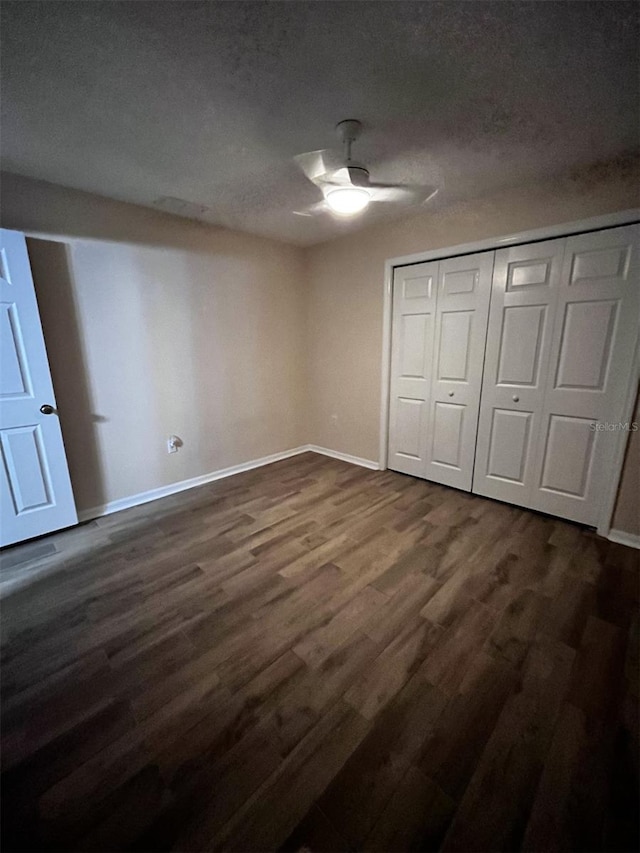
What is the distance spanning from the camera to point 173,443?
3.28m

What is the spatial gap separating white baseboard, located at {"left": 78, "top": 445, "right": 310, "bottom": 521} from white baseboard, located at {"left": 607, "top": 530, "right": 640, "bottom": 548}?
3143 mm

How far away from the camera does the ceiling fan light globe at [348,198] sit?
195 cm

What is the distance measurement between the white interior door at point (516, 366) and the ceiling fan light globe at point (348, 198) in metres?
1.36

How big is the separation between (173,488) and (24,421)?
131 cm

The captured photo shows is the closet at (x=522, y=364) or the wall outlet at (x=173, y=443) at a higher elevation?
the closet at (x=522, y=364)

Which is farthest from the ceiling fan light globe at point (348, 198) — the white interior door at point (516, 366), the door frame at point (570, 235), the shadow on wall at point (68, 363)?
the shadow on wall at point (68, 363)

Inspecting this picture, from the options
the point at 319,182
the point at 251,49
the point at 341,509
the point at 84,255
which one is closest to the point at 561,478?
the point at 341,509

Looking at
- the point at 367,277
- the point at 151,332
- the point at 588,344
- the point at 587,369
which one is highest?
the point at 367,277

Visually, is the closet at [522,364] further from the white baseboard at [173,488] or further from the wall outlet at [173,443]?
the wall outlet at [173,443]

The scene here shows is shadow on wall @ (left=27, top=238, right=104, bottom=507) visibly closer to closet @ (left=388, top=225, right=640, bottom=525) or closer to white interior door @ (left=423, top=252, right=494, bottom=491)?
closet @ (left=388, top=225, right=640, bottom=525)

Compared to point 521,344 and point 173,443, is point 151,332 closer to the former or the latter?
point 173,443

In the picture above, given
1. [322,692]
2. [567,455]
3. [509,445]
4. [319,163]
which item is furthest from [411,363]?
[322,692]

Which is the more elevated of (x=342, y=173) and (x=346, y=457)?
(x=342, y=173)

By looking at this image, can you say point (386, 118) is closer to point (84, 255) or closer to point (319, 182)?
point (319, 182)
